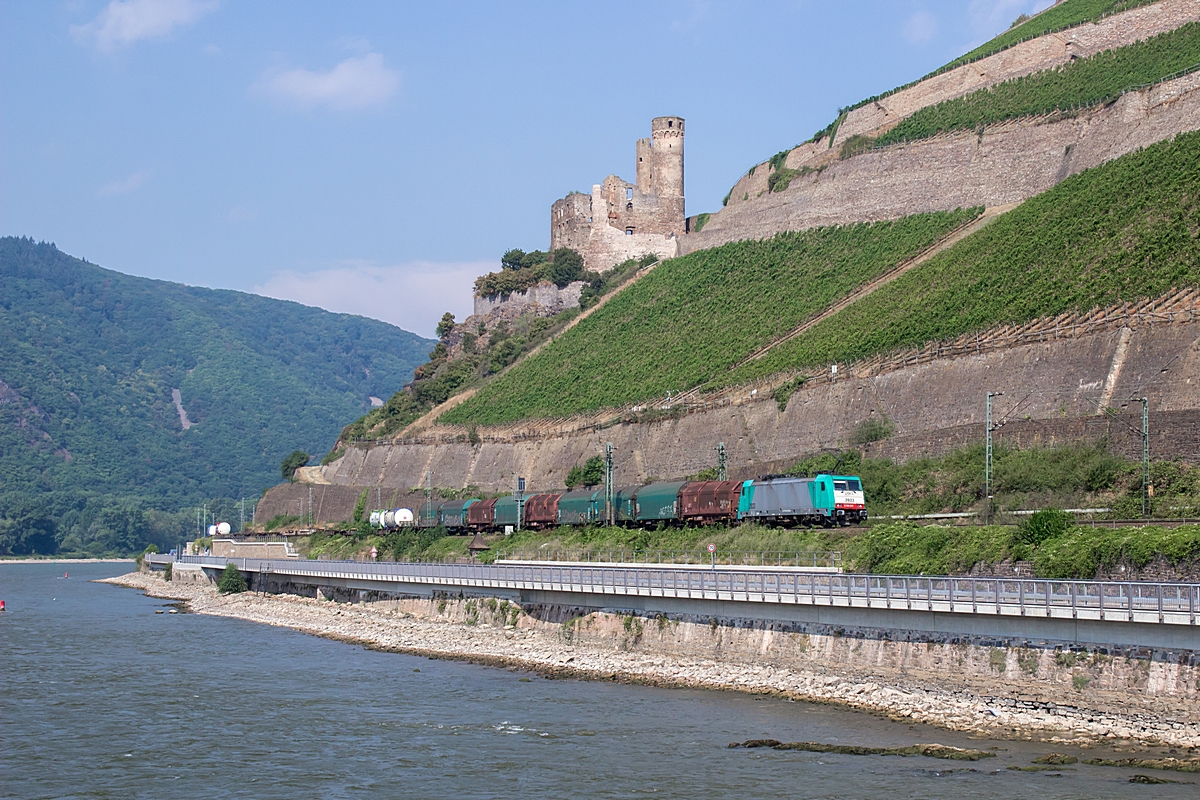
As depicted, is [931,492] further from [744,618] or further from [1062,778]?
[1062,778]

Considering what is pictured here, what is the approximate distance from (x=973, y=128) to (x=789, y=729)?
63.4 m

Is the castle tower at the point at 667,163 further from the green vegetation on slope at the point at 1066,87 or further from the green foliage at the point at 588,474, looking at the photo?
the green foliage at the point at 588,474

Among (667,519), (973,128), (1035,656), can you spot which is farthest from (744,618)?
(973,128)

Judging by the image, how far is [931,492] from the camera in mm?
46344

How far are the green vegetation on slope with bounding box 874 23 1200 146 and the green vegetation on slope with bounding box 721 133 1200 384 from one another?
392 inches

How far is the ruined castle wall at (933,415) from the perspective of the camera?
43.3 meters

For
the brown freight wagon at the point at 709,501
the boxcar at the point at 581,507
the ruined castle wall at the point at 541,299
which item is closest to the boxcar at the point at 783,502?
the brown freight wagon at the point at 709,501

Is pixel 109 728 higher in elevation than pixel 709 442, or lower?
lower

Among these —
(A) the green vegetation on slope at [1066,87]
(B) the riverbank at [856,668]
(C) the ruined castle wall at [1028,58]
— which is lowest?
(B) the riverbank at [856,668]

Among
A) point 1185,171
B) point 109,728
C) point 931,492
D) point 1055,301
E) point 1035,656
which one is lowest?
point 109,728

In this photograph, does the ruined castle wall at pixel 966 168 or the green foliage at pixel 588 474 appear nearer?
the ruined castle wall at pixel 966 168

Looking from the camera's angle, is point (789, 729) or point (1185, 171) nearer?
point (789, 729)

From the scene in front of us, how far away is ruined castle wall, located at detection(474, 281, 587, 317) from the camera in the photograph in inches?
4503

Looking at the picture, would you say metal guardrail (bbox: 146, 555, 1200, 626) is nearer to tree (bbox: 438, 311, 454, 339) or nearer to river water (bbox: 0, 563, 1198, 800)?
river water (bbox: 0, 563, 1198, 800)
